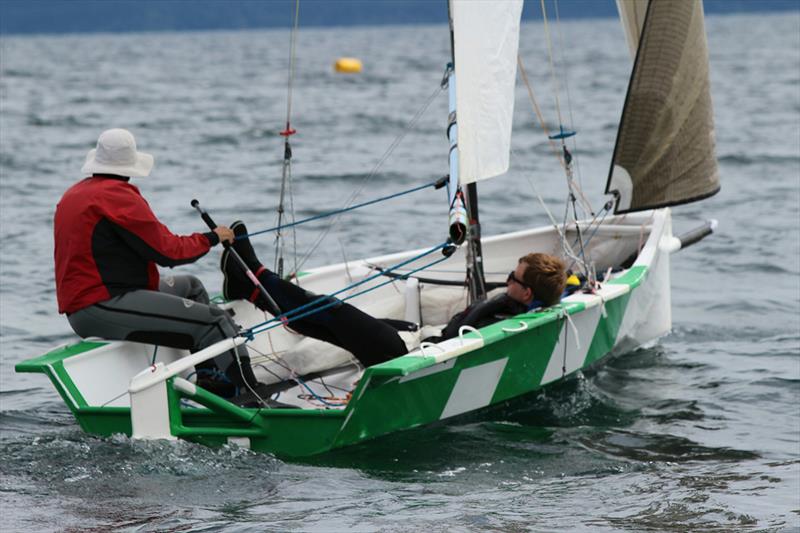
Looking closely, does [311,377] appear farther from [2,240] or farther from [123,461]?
[2,240]

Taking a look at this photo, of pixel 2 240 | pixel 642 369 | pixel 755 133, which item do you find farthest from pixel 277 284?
pixel 755 133

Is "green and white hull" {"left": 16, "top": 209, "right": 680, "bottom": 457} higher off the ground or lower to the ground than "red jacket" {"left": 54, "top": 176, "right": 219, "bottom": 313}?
lower

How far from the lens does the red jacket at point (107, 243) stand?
229 inches

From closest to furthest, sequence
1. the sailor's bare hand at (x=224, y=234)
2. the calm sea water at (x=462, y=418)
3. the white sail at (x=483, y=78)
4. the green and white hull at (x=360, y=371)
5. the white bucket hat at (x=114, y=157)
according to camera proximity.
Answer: the calm sea water at (x=462, y=418) → the green and white hull at (x=360, y=371) → the white bucket hat at (x=114, y=157) → the sailor's bare hand at (x=224, y=234) → the white sail at (x=483, y=78)

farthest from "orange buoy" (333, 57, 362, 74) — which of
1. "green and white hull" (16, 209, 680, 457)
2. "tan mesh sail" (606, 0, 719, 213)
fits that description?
"green and white hull" (16, 209, 680, 457)

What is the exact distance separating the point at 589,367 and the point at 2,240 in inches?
291

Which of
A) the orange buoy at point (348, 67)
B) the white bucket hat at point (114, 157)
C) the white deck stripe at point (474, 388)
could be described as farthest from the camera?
the orange buoy at point (348, 67)

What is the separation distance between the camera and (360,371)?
689 cm

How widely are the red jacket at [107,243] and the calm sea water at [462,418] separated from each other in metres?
0.71

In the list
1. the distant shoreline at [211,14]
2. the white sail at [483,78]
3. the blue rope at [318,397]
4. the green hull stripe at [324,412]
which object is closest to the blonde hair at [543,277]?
the green hull stripe at [324,412]

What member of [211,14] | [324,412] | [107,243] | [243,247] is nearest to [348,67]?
[243,247]

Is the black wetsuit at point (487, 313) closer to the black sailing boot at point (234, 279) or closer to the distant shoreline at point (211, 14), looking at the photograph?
the black sailing boot at point (234, 279)

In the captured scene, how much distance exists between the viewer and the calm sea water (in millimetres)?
5316

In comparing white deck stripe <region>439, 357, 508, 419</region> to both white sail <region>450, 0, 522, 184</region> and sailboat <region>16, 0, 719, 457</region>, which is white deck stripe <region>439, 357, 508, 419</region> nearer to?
sailboat <region>16, 0, 719, 457</region>
